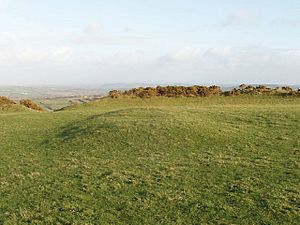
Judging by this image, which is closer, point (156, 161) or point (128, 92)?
point (156, 161)

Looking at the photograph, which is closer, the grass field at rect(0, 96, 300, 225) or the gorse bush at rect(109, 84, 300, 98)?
the grass field at rect(0, 96, 300, 225)

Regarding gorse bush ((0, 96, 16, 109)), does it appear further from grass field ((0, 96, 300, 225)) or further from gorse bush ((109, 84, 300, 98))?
grass field ((0, 96, 300, 225))

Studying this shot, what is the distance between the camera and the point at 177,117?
30.0 meters

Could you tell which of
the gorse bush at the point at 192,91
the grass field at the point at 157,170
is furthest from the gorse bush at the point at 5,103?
the grass field at the point at 157,170

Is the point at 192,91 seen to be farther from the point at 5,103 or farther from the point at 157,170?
the point at 157,170

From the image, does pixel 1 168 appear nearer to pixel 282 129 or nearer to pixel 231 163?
pixel 231 163

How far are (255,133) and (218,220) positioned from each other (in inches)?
566

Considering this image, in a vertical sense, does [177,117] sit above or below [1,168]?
above

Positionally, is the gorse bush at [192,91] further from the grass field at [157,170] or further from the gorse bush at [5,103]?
the grass field at [157,170]

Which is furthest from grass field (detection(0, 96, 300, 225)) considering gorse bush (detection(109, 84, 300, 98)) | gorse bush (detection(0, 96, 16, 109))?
gorse bush (detection(109, 84, 300, 98))

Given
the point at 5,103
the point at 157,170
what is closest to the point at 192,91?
the point at 5,103

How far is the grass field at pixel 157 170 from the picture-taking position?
12.8 m

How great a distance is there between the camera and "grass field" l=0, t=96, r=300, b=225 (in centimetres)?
1280

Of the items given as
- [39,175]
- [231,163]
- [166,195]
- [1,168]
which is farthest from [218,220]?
[1,168]
